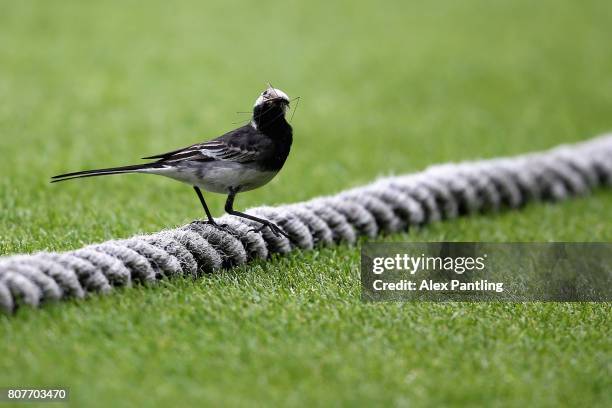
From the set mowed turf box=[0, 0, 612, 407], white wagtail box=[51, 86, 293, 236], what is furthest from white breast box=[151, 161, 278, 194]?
mowed turf box=[0, 0, 612, 407]

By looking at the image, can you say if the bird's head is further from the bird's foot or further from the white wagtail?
the bird's foot

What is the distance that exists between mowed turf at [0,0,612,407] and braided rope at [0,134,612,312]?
0.26 ft

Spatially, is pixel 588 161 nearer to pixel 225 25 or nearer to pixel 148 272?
pixel 148 272

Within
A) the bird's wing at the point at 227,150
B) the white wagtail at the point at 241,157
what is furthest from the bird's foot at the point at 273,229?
the bird's wing at the point at 227,150

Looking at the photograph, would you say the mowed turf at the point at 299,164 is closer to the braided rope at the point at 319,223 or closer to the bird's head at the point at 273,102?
the braided rope at the point at 319,223

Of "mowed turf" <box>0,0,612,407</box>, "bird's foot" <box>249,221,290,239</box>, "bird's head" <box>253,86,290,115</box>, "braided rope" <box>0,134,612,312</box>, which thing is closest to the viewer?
"mowed turf" <box>0,0,612,407</box>

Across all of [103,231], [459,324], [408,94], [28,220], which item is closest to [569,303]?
[459,324]

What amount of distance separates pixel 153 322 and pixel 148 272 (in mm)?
346

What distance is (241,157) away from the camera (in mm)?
2834

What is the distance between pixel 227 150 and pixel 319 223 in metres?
0.68

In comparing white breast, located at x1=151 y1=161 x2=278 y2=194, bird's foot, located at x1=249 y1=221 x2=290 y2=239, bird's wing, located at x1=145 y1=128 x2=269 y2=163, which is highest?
bird's wing, located at x1=145 y1=128 x2=269 y2=163

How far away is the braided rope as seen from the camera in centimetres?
250

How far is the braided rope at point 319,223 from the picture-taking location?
2.50 m

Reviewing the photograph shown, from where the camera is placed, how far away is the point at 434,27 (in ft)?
29.2
